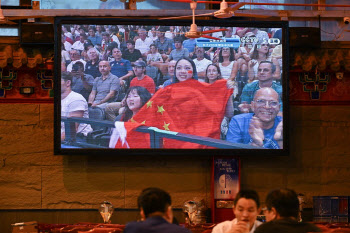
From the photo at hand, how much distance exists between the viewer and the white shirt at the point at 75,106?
8.11m

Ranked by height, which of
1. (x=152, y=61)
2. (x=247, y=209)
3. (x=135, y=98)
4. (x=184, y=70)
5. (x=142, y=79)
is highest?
(x=152, y=61)

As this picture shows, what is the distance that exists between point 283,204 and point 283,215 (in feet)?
0.21

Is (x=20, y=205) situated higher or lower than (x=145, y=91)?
lower

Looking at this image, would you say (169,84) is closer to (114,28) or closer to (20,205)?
(114,28)

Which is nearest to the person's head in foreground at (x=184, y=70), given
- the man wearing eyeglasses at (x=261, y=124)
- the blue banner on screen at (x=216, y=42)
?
the blue banner on screen at (x=216, y=42)

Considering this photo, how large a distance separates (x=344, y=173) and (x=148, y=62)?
2.95 metres

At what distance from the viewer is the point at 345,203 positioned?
8234 millimetres

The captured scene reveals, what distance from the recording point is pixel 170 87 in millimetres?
8250

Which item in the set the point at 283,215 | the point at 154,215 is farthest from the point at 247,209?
the point at 154,215

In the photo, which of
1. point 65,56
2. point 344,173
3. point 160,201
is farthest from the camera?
point 344,173

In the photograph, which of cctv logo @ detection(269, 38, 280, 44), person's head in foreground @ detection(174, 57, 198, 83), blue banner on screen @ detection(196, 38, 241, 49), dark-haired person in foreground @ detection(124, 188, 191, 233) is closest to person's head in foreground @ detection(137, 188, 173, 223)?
dark-haired person in foreground @ detection(124, 188, 191, 233)

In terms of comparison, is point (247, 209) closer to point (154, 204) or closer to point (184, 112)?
point (154, 204)

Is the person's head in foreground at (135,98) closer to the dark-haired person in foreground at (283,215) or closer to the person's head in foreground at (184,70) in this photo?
the person's head in foreground at (184,70)

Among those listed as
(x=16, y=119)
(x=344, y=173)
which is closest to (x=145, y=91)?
(x=16, y=119)
